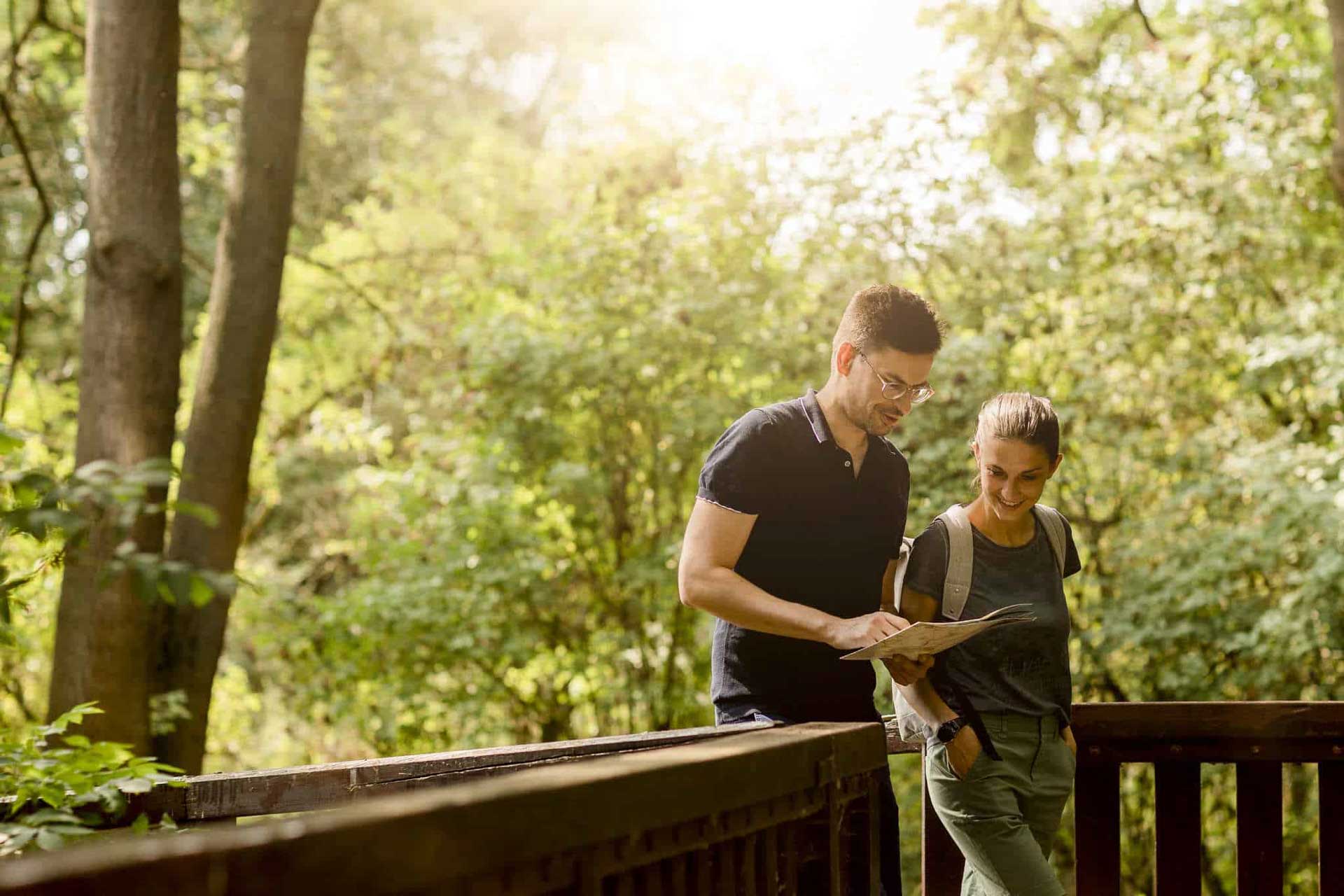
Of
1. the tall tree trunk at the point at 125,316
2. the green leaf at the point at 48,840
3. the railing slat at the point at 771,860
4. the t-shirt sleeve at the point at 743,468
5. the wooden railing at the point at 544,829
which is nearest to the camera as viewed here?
the wooden railing at the point at 544,829

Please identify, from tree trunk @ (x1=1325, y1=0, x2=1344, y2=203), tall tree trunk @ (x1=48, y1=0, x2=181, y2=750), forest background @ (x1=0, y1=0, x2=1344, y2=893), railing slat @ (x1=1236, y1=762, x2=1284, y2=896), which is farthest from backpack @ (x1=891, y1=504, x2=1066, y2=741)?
forest background @ (x1=0, y1=0, x2=1344, y2=893)

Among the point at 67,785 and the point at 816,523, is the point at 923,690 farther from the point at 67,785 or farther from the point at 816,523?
the point at 67,785

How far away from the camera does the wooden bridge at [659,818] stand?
3.76 ft

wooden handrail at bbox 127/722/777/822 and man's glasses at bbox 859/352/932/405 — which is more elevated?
man's glasses at bbox 859/352/932/405

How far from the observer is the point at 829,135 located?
344 inches

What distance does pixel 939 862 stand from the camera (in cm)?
335

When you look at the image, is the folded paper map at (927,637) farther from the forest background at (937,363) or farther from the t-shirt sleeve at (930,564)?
the forest background at (937,363)

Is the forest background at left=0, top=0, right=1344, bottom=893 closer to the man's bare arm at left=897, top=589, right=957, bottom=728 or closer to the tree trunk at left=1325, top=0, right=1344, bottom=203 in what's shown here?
the tree trunk at left=1325, top=0, right=1344, bottom=203

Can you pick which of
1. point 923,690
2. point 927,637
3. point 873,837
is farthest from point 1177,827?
point 927,637

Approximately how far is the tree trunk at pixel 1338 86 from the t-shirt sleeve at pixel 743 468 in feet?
8.24

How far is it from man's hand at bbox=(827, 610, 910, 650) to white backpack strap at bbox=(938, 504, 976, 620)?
13.8 inches

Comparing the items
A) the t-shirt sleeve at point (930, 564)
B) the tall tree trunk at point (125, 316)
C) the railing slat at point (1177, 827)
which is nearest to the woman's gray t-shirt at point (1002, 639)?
the t-shirt sleeve at point (930, 564)

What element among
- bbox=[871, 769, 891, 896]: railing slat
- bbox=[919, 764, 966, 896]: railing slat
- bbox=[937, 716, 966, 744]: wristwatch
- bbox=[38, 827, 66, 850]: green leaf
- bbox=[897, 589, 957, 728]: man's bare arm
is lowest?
bbox=[919, 764, 966, 896]: railing slat

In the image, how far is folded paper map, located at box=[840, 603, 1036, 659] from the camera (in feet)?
7.64
